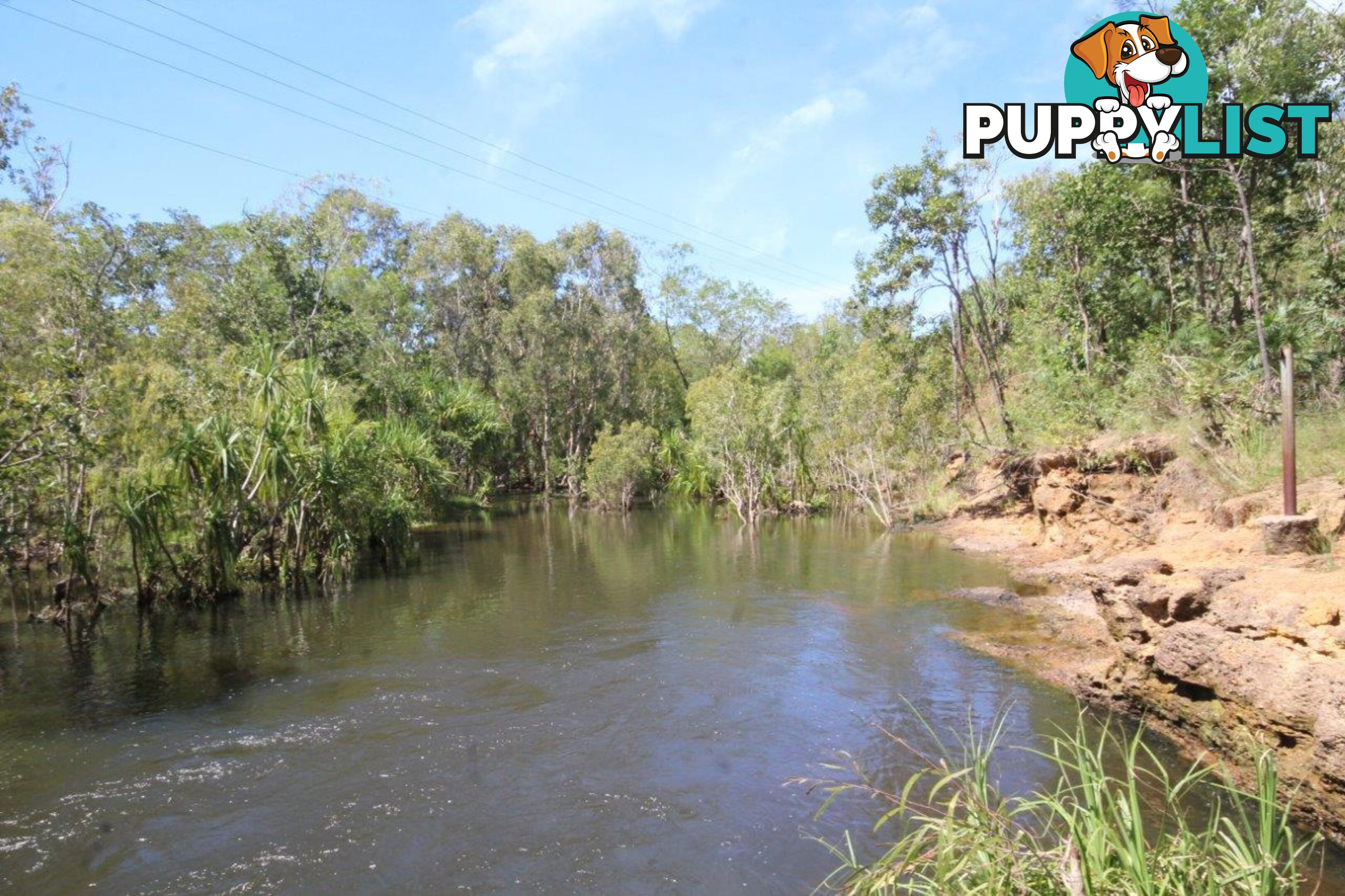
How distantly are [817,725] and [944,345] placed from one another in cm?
2035

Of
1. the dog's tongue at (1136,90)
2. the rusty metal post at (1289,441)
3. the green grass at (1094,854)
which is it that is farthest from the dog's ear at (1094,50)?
the green grass at (1094,854)

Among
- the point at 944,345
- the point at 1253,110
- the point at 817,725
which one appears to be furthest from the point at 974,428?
the point at 817,725

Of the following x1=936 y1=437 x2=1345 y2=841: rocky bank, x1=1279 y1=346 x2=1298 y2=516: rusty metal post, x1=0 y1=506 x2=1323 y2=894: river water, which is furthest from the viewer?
x1=1279 y1=346 x2=1298 y2=516: rusty metal post

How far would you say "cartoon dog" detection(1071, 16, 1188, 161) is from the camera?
42.4 feet

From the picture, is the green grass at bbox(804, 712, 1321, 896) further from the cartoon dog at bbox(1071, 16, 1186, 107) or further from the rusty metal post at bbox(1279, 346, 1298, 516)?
the cartoon dog at bbox(1071, 16, 1186, 107)

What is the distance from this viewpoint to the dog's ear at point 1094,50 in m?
12.9

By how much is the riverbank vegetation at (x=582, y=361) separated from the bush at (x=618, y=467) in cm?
12

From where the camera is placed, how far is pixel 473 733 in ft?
27.8

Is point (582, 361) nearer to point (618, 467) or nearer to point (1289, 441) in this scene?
point (618, 467)

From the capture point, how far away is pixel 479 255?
127 feet

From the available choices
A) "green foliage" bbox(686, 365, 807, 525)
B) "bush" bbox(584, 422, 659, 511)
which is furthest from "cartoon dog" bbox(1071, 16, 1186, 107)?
"bush" bbox(584, 422, 659, 511)

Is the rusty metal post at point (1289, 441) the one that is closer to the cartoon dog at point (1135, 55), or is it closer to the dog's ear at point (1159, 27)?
the cartoon dog at point (1135, 55)

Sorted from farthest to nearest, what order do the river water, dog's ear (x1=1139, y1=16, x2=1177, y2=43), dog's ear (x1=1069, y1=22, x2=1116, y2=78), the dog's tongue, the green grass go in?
dog's ear (x1=1139, y1=16, x2=1177, y2=43)
the dog's tongue
dog's ear (x1=1069, y1=22, x2=1116, y2=78)
the river water
the green grass

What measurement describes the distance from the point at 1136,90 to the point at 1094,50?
4.92ft
